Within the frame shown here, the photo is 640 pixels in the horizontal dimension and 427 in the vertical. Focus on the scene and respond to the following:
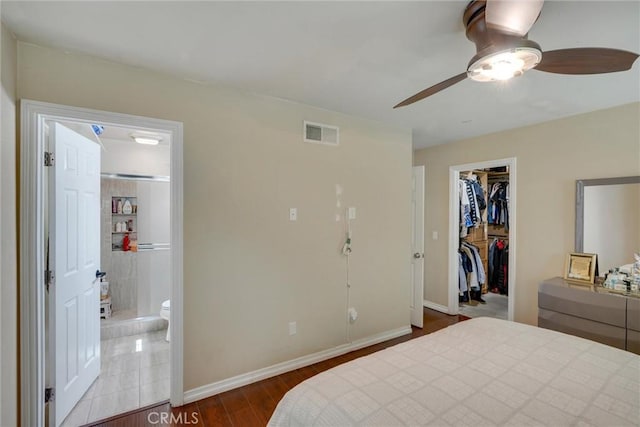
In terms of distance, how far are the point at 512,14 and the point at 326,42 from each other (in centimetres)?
90

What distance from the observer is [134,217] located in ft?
12.6

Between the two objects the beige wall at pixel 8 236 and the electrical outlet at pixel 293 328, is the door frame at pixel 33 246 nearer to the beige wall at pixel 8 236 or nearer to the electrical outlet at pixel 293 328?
the beige wall at pixel 8 236

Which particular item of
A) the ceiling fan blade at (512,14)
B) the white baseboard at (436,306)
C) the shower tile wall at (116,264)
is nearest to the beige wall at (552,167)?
the white baseboard at (436,306)

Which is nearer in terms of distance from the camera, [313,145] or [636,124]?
[636,124]

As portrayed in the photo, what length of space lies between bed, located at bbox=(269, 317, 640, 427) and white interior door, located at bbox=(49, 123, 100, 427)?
5.51 ft

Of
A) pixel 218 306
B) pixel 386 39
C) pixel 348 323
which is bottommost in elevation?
pixel 348 323

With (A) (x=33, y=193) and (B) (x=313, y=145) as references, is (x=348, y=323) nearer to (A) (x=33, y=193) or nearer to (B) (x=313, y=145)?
(B) (x=313, y=145)

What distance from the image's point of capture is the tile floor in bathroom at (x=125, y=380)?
6.92 feet

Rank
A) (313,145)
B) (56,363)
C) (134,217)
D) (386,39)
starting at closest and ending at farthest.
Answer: (386,39)
(56,363)
(313,145)
(134,217)

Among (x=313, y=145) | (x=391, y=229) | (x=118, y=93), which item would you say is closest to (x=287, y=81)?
(x=313, y=145)

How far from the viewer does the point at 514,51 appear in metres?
1.21

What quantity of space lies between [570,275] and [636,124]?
1427mm

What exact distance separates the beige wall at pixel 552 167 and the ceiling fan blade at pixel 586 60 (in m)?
1.70

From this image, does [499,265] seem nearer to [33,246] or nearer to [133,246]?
[133,246]
